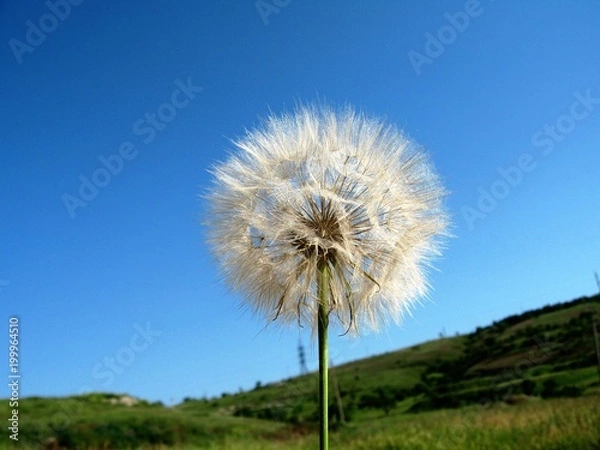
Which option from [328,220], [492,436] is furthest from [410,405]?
[328,220]

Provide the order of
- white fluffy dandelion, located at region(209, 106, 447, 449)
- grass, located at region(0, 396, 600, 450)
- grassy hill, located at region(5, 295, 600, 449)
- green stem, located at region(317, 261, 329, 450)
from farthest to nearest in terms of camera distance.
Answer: grassy hill, located at region(5, 295, 600, 449)
grass, located at region(0, 396, 600, 450)
white fluffy dandelion, located at region(209, 106, 447, 449)
green stem, located at region(317, 261, 329, 450)

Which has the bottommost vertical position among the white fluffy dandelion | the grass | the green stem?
the grass

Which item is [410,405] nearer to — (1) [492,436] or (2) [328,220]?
(1) [492,436]

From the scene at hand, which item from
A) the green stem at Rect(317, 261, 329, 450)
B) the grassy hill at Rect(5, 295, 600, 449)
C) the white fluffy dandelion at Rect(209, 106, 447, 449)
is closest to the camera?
the green stem at Rect(317, 261, 329, 450)

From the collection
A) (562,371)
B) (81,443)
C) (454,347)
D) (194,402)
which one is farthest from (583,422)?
(454,347)

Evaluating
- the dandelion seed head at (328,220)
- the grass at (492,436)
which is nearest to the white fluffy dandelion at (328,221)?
the dandelion seed head at (328,220)

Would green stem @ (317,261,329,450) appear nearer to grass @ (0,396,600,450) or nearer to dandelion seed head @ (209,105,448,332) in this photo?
dandelion seed head @ (209,105,448,332)

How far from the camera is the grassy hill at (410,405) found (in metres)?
25.3

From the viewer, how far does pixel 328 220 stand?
2.59 meters

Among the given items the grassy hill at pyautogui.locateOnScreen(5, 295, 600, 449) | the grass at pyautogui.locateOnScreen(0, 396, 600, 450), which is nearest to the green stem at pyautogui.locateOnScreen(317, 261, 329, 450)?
the grass at pyautogui.locateOnScreen(0, 396, 600, 450)

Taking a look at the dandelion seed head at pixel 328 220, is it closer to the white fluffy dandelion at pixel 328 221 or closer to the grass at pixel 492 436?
the white fluffy dandelion at pixel 328 221

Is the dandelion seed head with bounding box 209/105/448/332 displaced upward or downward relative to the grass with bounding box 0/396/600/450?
upward

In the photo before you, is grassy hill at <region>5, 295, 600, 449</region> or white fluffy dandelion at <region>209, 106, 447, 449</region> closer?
white fluffy dandelion at <region>209, 106, 447, 449</region>

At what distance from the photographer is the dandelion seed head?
261 cm
